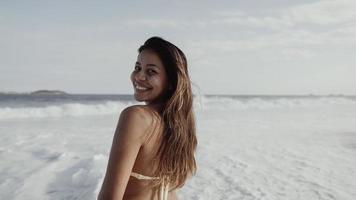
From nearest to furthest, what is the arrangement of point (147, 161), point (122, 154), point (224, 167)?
point (122, 154) < point (147, 161) < point (224, 167)

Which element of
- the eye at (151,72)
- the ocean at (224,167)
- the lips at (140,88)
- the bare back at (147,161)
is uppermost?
the eye at (151,72)

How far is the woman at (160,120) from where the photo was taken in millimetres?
1646

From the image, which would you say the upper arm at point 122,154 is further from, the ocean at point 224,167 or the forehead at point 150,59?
the ocean at point 224,167

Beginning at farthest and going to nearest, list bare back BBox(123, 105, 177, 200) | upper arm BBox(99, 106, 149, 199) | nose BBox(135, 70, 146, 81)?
nose BBox(135, 70, 146, 81) < bare back BBox(123, 105, 177, 200) < upper arm BBox(99, 106, 149, 199)

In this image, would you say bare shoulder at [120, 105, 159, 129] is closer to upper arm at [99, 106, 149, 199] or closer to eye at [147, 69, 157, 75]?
→ upper arm at [99, 106, 149, 199]

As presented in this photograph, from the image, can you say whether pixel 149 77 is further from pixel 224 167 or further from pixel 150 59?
pixel 224 167

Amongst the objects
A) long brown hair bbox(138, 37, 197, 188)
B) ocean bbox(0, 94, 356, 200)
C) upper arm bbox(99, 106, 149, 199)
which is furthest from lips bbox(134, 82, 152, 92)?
ocean bbox(0, 94, 356, 200)

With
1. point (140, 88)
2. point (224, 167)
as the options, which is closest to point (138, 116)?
point (140, 88)

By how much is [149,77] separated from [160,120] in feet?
0.64

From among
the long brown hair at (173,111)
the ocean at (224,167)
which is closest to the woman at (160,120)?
the long brown hair at (173,111)

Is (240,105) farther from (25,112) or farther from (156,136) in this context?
(156,136)

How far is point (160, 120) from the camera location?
66.4 inches

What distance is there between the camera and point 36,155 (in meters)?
8.85

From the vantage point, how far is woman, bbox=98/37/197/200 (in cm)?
165
